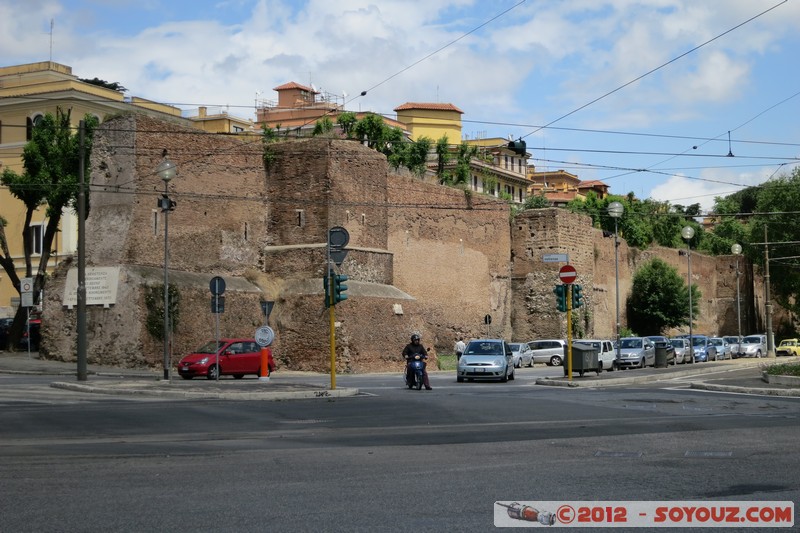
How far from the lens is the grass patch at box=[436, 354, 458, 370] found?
2032 inches

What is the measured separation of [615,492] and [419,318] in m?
39.6

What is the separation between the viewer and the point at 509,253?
66.4 meters

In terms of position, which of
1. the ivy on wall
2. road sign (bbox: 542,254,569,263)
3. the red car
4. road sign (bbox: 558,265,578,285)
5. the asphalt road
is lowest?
the asphalt road

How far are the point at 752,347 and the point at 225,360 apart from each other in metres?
42.8

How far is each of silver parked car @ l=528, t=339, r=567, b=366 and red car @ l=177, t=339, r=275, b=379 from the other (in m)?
21.5

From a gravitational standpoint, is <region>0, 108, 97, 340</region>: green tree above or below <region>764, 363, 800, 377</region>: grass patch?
above

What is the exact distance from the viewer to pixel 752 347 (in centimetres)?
6850

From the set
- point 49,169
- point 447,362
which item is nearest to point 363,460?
point 49,169

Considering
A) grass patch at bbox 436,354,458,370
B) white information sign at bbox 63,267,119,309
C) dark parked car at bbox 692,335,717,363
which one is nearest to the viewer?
white information sign at bbox 63,267,119,309

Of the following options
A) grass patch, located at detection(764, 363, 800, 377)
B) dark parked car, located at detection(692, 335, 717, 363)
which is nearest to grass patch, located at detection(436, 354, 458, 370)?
dark parked car, located at detection(692, 335, 717, 363)

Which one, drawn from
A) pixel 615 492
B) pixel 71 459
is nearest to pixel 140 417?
pixel 71 459

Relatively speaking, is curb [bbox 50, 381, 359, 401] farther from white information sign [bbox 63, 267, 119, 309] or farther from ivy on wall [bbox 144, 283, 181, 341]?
white information sign [bbox 63, 267, 119, 309]

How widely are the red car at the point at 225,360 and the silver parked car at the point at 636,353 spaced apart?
57.4 feet

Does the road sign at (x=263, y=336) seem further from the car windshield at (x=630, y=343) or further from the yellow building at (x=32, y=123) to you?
the yellow building at (x=32, y=123)
